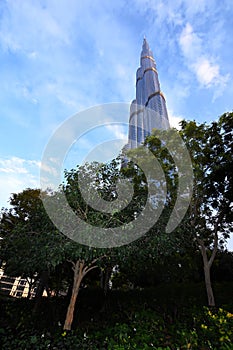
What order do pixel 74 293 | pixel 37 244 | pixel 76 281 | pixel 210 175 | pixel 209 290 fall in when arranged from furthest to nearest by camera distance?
pixel 210 175 → pixel 209 290 → pixel 76 281 → pixel 74 293 → pixel 37 244

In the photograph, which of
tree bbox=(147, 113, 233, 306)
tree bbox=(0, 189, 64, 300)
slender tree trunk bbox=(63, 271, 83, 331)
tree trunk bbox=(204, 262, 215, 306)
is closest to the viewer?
tree bbox=(0, 189, 64, 300)

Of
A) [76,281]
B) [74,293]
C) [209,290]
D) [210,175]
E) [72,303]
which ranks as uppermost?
[210,175]

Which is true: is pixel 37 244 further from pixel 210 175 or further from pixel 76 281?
pixel 210 175

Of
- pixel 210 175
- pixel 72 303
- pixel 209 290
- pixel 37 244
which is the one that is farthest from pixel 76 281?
pixel 210 175

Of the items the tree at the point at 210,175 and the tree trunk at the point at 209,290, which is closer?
the tree trunk at the point at 209,290

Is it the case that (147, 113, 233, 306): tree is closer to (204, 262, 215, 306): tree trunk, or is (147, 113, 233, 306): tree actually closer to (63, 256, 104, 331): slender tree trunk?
(204, 262, 215, 306): tree trunk

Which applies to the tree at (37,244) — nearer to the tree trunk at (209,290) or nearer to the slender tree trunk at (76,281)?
the slender tree trunk at (76,281)

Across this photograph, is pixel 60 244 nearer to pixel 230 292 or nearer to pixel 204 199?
pixel 204 199

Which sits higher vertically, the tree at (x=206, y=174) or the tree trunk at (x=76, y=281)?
the tree at (x=206, y=174)

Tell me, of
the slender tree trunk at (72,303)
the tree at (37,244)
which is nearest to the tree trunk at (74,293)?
the slender tree trunk at (72,303)

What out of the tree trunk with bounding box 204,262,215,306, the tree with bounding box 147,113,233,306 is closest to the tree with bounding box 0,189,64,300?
the tree with bounding box 147,113,233,306

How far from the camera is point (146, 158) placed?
975 cm

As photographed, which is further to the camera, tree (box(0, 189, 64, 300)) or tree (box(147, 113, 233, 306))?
tree (box(147, 113, 233, 306))

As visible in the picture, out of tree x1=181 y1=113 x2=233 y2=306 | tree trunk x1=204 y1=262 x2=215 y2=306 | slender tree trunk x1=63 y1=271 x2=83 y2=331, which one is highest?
tree x1=181 y1=113 x2=233 y2=306
